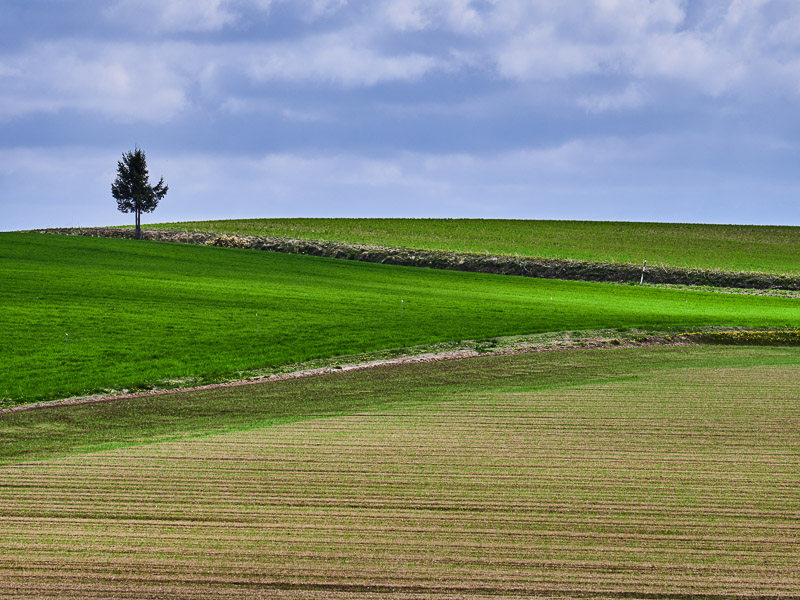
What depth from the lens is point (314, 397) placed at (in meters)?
18.7

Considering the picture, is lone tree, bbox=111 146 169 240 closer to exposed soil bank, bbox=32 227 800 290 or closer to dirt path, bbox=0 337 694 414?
exposed soil bank, bbox=32 227 800 290

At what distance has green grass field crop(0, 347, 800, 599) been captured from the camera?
819 cm

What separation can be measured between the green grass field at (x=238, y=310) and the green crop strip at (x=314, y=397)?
281cm

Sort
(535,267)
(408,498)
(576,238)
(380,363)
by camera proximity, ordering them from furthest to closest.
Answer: (576,238)
(535,267)
(380,363)
(408,498)

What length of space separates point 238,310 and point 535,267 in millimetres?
36042

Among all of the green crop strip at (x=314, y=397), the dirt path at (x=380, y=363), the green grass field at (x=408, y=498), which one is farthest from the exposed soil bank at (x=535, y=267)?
the green grass field at (x=408, y=498)

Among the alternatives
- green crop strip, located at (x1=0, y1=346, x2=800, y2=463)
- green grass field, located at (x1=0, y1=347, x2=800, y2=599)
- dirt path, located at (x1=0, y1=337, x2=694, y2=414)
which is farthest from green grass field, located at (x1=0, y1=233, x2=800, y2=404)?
green grass field, located at (x1=0, y1=347, x2=800, y2=599)

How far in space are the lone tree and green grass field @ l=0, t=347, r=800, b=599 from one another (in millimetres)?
62354

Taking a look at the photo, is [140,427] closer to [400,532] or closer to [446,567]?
[400,532]

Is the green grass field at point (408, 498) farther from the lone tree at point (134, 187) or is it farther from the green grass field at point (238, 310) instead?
the lone tree at point (134, 187)

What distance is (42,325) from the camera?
27672 millimetres

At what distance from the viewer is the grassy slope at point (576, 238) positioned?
7119 cm

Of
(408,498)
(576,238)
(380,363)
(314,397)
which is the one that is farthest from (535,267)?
(408,498)

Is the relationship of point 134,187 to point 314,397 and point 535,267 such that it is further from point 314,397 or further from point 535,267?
point 314,397
